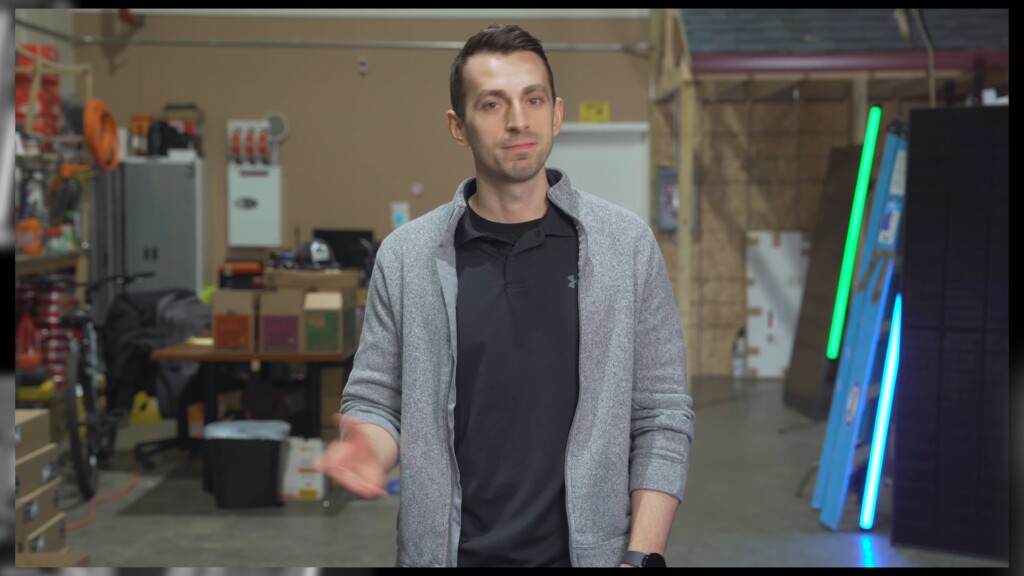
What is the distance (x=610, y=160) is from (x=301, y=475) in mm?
5705

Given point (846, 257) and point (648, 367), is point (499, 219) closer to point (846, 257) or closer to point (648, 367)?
point (648, 367)

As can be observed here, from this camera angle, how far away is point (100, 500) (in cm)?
566

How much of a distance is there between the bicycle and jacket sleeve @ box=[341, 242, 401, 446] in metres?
4.30

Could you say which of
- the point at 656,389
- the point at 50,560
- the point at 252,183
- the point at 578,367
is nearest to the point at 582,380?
the point at 578,367

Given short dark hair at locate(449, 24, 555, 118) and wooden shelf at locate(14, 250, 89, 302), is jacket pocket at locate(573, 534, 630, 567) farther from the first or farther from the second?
wooden shelf at locate(14, 250, 89, 302)

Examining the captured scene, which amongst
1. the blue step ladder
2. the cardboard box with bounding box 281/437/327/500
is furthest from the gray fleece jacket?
the cardboard box with bounding box 281/437/327/500

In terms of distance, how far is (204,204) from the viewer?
33.2ft

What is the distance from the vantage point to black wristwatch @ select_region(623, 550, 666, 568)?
165 cm

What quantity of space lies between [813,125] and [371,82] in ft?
14.2

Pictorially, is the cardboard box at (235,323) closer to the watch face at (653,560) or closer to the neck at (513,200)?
the neck at (513,200)

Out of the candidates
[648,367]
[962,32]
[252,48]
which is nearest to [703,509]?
[648,367]

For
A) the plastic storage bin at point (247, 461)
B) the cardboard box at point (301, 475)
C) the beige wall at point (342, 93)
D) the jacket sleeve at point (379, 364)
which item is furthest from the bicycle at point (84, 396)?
the jacket sleeve at point (379, 364)

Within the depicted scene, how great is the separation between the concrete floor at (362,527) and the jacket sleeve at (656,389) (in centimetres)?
281

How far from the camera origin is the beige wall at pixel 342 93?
10195 millimetres
